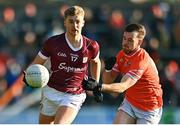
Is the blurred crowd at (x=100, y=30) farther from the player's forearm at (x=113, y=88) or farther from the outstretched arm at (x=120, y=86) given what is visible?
the player's forearm at (x=113, y=88)

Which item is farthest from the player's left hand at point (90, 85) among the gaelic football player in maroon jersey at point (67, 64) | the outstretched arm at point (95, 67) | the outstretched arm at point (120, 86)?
the outstretched arm at point (95, 67)

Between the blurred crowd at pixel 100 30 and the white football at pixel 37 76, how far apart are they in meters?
8.05

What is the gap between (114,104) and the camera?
56.6 ft

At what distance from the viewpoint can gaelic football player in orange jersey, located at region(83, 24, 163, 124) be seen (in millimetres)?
9547

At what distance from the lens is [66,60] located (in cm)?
969

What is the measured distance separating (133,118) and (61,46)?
139cm

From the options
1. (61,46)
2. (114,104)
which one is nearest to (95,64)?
(61,46)

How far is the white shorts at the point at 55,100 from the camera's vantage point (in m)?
9.75

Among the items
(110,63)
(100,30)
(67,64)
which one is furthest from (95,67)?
(100,30)

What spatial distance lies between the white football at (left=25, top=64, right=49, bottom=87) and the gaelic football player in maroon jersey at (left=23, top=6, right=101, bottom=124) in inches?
14.7

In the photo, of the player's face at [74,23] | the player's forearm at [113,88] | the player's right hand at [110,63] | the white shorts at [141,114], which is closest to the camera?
the player's forearm at [113,88]

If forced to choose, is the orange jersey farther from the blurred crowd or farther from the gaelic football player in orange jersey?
the blurred crowd

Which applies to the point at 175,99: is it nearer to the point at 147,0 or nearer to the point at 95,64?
the point at 147,0

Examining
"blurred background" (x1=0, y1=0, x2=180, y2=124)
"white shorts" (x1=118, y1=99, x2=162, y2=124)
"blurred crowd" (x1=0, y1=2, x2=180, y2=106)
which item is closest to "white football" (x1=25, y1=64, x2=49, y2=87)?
"white shorts" (x1=118, y1=99, x2=162, y2=124)
